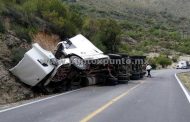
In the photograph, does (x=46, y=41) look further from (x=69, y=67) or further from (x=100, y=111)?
(x=100, y=111)

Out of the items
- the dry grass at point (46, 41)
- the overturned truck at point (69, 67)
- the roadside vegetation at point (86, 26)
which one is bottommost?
the overturned truck at point (69, 67)

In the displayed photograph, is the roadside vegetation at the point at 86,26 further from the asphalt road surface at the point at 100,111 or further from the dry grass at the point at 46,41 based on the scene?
the asphalt road surface at the point at 100,111

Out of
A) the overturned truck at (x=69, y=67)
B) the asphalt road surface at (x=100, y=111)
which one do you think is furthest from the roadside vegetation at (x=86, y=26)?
the asphalt road surface at (x=100, y=111)

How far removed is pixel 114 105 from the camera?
51.0ft

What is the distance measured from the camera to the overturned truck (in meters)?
21.1

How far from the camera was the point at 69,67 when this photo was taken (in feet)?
77.2

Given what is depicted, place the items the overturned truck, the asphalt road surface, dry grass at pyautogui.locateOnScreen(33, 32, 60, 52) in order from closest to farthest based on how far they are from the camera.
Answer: the asphalt road surface, the overturned truck, dry grass at pyautogui.locateOnScreen(33, 32, 60, 52)

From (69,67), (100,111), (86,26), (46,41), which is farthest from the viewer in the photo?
(86,26)

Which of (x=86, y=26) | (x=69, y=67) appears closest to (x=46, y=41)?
(x=69, y=67)

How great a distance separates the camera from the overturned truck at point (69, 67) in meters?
21.1

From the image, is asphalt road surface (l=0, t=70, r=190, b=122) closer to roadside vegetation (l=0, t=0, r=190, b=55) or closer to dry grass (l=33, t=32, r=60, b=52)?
roadside vegetation (l=0, t=0, r=190, b=55)

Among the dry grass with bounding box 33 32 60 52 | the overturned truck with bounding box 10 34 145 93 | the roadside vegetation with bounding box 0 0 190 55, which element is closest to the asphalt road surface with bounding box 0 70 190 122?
the overturned truck with bounding box 10 34 145 93

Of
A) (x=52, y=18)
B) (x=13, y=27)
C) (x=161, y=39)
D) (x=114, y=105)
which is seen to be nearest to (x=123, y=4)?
(x=161, y=39)

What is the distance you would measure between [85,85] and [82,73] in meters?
1.28
